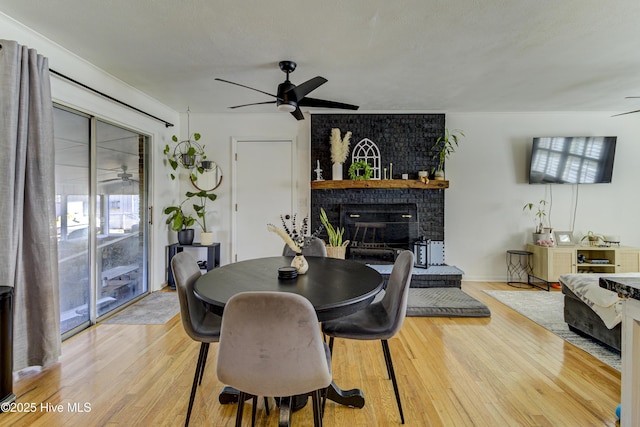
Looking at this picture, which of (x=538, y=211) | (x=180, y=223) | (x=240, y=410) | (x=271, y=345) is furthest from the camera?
(x=538, y=211)

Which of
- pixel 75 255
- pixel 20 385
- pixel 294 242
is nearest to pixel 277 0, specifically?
pixel 294 242

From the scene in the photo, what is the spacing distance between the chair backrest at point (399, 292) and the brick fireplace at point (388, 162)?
2.61 m

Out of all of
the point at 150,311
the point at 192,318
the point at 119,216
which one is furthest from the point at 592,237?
the point at 119,216

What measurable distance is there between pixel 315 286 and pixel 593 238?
4.59m

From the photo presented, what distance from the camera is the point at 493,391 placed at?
1942 millimetres

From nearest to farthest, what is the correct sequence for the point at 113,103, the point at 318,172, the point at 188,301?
the point at 188,301, the point at 113,103, the point at 318,172

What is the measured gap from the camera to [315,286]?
5.14 feet

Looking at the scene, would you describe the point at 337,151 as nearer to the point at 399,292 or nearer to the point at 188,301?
the point at 399,292

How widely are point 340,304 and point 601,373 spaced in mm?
2104

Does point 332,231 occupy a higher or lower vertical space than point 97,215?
lower

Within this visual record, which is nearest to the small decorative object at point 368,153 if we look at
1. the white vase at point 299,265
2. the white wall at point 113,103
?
the white wall at point 113,103

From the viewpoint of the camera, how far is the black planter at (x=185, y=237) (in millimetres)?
4172

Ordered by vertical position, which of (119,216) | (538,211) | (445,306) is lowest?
(445,306)

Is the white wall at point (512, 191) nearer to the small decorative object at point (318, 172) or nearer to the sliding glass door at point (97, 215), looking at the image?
the small decorative object at point (318, 172)
